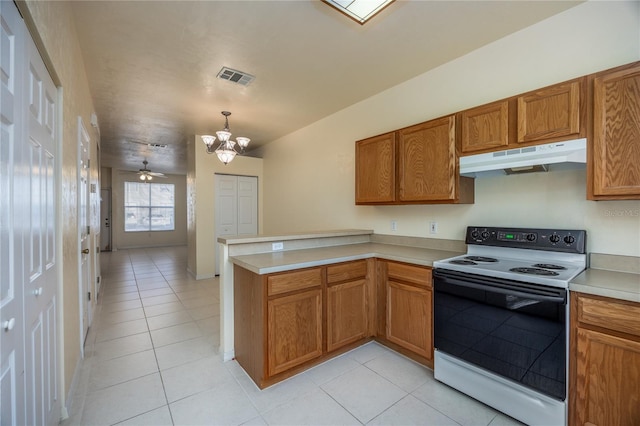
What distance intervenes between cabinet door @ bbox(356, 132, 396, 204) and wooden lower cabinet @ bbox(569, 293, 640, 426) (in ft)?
5.52

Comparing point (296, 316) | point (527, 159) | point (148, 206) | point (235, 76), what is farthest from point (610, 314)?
point (148, 206)

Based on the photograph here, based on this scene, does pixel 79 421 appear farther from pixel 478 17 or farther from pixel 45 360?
pixel 478 17

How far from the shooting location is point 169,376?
222 centimetres

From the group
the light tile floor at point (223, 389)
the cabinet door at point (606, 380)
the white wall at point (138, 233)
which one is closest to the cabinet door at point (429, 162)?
the cabinet door at point (606, 380)

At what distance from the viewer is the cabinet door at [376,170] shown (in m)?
2.86

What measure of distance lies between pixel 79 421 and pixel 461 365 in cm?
252

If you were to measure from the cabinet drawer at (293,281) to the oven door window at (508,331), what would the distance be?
95cm

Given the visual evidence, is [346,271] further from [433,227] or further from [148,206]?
[148,206]

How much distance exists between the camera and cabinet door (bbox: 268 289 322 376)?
2.07 meters

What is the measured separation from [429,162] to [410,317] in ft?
4.49

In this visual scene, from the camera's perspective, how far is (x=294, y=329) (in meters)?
2.18

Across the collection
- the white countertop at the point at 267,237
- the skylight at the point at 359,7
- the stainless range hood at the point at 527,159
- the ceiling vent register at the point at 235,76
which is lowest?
the white countertop at the point at 267,237

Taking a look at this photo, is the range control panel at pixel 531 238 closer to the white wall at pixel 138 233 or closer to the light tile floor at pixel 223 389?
the light tile floor at pixel 223 389

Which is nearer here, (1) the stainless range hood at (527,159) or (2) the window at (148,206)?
(1) the stainless range hood at (527,159)
